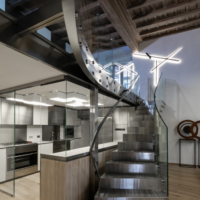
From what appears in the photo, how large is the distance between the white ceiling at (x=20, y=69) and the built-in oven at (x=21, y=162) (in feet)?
5.59

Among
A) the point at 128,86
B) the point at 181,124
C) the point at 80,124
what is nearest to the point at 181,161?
the point at 181,124

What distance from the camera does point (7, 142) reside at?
15.8 feet

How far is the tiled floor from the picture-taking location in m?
3.34

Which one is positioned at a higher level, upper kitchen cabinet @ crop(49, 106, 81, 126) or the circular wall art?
upper kitchen cabinet @ crop(49, 106, 81, 126)

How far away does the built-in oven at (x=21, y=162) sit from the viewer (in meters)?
4.03

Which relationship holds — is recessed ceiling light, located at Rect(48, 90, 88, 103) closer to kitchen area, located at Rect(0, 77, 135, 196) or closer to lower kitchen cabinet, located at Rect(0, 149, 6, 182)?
kitchen area, located at Rect(0, 77, 135, 196)

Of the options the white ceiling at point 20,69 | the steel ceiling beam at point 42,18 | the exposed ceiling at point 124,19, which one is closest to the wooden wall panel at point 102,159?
the white ceiling at point 20,69

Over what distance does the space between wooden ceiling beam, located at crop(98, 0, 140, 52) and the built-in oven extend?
149 inches

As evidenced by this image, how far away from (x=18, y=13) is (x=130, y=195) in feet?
9.25

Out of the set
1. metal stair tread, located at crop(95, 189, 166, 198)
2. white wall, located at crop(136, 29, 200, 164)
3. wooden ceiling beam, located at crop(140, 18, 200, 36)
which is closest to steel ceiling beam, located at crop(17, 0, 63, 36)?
metal stair tread, located at crop(95, 189, 166, 198)

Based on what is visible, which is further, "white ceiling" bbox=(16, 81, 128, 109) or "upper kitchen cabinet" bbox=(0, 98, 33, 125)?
"upper kitchen cabinet" bbox=(0, 98, 33, 125)

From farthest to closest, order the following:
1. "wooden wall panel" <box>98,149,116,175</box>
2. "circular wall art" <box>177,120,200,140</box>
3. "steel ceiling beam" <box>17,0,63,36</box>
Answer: "circular wall art" <box>177,120,200,140</box>, "wooden wall panel" <box>98,149,116,175</box>, "steel ceiling beam" <box>17,0,63,36</box>

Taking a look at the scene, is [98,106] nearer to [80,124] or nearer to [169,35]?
[80,124]

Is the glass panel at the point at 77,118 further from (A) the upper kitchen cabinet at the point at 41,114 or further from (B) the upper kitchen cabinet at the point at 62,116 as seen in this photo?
(A) the upper kitchen cabinet at the point at 41,114
